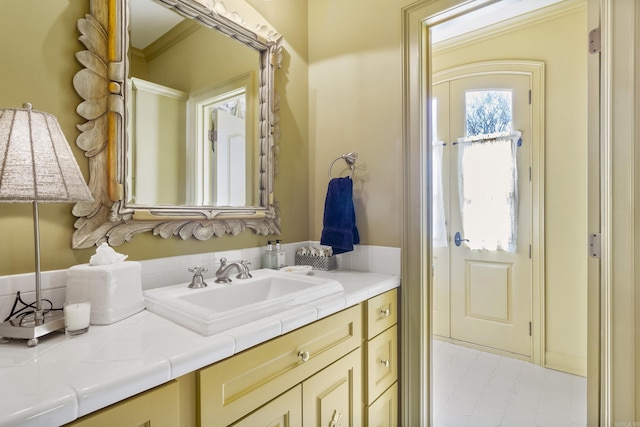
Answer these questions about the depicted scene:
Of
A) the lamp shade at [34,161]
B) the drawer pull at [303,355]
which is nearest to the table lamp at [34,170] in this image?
the lamp shade at [34,161]

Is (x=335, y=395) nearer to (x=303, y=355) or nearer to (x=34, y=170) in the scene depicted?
(x=303, y=355)

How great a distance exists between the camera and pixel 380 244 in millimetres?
1646

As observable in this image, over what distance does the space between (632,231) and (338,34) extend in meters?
1.61

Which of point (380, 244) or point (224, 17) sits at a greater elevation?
point (224, 17)

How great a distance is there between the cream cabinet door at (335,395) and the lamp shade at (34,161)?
87cm

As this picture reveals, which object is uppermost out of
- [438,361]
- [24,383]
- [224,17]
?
[224,17]

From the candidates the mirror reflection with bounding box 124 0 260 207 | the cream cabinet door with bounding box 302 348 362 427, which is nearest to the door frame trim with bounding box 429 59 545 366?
the cream cabinet door with bounding box 302 348 362 427

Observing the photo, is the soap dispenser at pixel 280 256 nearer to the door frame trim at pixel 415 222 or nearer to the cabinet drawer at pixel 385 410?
the door frame trim at pixel 415 222

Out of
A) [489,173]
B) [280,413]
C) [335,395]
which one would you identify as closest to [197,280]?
[280,413]

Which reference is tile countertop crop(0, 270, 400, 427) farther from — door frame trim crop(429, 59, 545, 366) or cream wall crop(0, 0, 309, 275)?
door frame trim crop(429, 59, 545, 366)

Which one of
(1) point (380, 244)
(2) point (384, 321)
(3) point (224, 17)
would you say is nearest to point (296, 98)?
(3) point (224, 17)

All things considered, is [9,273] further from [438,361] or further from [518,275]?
[518,275]

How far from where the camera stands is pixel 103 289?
0.90m

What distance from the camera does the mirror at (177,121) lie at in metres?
1.08
